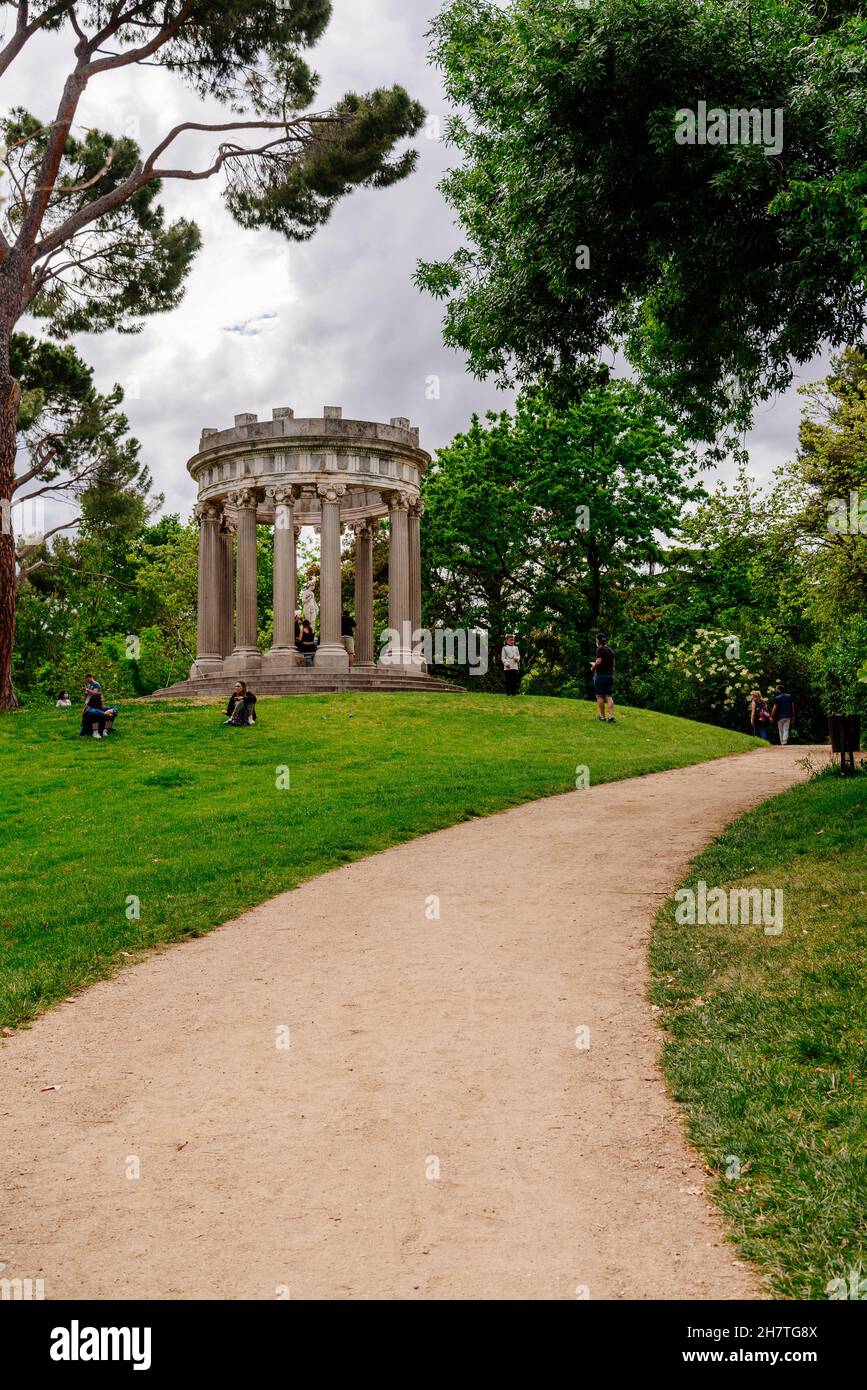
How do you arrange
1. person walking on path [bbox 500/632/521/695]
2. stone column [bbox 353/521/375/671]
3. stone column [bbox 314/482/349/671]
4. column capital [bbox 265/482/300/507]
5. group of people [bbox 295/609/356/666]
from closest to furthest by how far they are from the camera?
1. person walking on path [bbox 500/632/521/695]
2. stone column [bbox 314/482/349/671]
3. column capital [bbox 265/482/300/507]
4. group of people [bbox 295/609/356/666]
5. stone column [bbox 353/521/375/671]

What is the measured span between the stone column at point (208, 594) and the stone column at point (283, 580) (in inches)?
109

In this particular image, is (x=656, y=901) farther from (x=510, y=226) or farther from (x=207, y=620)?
(x=207, y=620)

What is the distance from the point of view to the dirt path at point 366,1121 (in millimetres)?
4031

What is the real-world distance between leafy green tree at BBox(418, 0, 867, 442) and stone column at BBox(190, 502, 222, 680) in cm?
2284

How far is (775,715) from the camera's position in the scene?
31828mm

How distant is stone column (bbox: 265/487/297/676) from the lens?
31.8 metres

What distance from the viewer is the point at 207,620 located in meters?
35.1

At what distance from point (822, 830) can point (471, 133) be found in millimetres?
12831

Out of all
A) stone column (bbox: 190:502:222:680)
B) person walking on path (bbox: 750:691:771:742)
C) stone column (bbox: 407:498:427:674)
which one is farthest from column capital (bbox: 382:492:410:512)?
person walking on path (bbox: 750:691:771:742)

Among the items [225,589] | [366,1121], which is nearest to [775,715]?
[225,589]

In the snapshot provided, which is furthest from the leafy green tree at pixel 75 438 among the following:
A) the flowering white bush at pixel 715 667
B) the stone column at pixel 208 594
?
the flowering white bush at pixel 715 667

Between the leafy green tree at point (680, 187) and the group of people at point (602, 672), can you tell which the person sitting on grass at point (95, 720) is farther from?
the leafy green tree at point (680, 187)

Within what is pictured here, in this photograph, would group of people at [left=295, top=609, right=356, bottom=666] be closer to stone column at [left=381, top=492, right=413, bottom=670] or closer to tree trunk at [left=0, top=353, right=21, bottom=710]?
stone column at [left=381, top=492, right=413, bottom=670]
